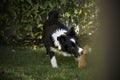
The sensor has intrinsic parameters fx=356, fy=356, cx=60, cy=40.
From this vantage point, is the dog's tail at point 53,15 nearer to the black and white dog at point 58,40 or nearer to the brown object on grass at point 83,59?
the black and white dog at point 58,40

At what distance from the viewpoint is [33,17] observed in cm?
995

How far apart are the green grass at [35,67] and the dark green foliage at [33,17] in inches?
22.8

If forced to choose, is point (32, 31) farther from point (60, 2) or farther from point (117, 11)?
point (117, 11)

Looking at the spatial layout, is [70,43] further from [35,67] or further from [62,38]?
[35,67]

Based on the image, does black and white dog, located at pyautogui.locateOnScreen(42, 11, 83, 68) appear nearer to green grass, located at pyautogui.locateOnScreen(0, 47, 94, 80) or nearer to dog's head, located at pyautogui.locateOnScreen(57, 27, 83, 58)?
dog's head, located at pyautogui.locateOnScreen(57, 27, 83, 58)

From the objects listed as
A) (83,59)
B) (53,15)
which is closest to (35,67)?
(83,59)

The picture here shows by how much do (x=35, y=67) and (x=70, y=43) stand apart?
938 millimetres

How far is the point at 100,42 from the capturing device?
1.92m

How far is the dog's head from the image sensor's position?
779 cm

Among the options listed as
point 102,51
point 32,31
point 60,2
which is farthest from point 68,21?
point 102,51

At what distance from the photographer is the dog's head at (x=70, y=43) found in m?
7.79

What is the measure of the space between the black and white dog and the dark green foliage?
70cm

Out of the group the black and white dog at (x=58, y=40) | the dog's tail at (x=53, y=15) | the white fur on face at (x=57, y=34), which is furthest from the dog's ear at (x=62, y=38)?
the dog's tail at (x=53, y=15)

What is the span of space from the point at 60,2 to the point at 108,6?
740 cm
